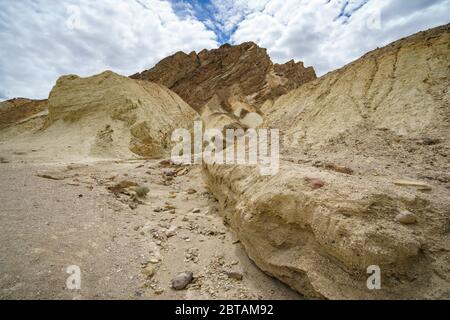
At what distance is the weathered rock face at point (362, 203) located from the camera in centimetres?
211

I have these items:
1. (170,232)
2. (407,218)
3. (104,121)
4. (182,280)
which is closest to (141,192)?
(170,232)

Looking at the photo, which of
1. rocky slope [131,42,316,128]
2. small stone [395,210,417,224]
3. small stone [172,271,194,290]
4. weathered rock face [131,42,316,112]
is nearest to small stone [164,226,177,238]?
small stone [172,271,194,290]

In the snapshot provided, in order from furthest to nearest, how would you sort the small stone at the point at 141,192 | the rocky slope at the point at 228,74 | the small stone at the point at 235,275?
the rocky slope at the point at 228,74 < the small stone at the point at 141,192 < the small stone at the point at 235,275

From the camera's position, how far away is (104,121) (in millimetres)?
14578

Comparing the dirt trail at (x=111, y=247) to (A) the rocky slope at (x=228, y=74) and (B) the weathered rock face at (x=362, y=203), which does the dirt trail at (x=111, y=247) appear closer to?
(B) the weathered rock face at (x=362, y=203)

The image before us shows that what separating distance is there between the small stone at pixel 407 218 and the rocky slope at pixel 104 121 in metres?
12.3

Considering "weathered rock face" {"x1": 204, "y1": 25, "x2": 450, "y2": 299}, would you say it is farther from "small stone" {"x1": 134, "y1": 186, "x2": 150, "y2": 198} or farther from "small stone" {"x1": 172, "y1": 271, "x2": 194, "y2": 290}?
"small stone" {"x1": 134, "y1": 186, "x2": 150, "y2": 198}

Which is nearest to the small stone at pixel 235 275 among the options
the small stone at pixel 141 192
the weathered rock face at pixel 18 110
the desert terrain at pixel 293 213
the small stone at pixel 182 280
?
the desert terrain at pixel 293 213

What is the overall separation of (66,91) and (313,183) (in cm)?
1830

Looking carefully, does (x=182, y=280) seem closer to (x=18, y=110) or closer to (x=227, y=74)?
(x=227, y=74)

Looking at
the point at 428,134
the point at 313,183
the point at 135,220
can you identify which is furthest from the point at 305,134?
the point at 135,220

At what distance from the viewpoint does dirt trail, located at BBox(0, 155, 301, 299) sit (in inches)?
98.4
